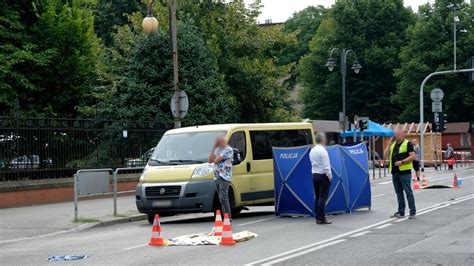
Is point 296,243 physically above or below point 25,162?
below

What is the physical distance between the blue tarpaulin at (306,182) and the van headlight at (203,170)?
1473 mm

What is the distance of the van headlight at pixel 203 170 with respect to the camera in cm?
1680

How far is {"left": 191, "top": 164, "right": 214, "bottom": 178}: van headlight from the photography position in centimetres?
1680

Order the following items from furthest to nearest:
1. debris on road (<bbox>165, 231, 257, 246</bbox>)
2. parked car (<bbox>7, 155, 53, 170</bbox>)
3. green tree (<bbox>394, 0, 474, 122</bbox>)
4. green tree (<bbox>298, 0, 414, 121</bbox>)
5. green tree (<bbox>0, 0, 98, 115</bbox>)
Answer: green tree (<bbox>298, 0, 414, 121</bbox>) → green tree (<bbox>394, 0, 474, 122</bbox>) → green tree (<bbox>0, 0, 98, 115</bbox>) → parked car (<bbox>7, 155, 53, 170</bbox>) → debris on road (<bbox>165, 231, 257, 246</bbox>)

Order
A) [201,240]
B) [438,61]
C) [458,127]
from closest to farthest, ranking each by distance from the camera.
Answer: [201,240] < [458,127] < [438,61]

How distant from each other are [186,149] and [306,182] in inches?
111

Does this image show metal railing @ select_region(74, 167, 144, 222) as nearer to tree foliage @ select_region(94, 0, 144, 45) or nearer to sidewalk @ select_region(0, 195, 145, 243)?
sidewalk @ select_region(0, 195, 145, 243)

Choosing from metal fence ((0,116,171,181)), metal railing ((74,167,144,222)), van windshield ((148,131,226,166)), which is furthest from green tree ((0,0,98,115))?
van windshield ((148,131,226,166))

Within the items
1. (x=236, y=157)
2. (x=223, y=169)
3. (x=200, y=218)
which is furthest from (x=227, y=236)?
(x=200, y=218)

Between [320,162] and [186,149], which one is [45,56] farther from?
[320,162]

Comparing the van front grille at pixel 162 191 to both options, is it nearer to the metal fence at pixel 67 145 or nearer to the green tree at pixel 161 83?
the metal fence at pixel 67 145

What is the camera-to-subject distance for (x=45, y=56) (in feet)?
99.0

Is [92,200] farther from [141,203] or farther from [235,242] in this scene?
[235,242]

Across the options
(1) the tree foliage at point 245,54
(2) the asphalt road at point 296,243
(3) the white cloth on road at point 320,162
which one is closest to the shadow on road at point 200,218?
(2) the asphalt road at point 296,243
